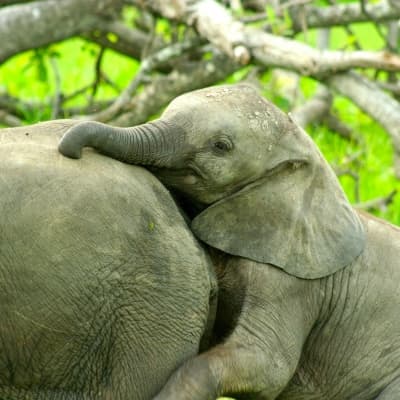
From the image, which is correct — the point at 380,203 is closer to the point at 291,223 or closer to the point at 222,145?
the point at 291,223

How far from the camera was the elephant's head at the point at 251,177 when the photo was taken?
3.29 meters

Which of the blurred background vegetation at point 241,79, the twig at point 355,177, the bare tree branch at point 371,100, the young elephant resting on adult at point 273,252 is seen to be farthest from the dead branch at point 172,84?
the young elephant resting on adult at point 273,252

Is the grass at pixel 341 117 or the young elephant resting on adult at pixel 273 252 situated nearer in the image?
the young elephant resting on adult at pixel 273 252

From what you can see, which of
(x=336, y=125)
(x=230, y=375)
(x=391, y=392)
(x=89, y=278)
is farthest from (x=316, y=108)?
(x=89, y=278)

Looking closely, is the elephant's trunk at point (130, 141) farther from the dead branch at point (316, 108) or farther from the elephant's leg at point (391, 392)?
the dead branch at point (316, 108)

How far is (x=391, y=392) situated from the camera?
3844 millimetres

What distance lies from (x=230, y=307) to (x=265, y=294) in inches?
4.4

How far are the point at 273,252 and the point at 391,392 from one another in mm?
717

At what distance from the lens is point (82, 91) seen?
704 cm

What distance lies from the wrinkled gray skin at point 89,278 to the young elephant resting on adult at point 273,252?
0.09 m

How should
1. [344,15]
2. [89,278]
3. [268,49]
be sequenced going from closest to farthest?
[89,278]
[268,49]
[344,15]

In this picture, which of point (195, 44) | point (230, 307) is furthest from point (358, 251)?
point (195, 44)

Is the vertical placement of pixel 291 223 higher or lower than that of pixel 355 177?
higher

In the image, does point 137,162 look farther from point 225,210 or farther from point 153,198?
point 225,210
